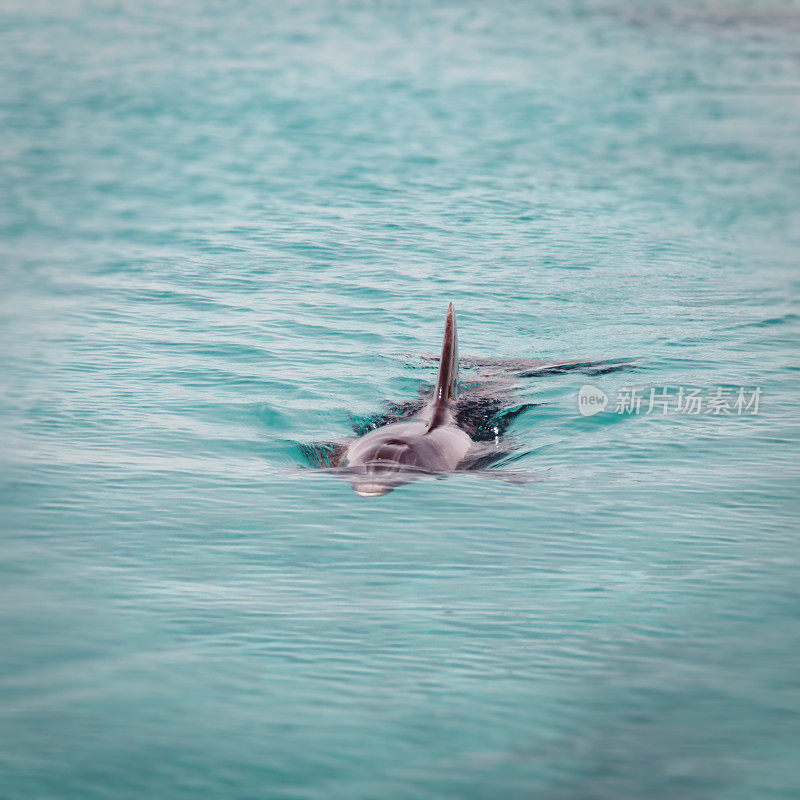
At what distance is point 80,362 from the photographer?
1583 cm

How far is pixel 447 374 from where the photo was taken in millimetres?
13594

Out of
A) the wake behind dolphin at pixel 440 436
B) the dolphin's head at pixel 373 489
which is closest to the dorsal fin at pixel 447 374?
the wake behind dolphin at pixel 440 436

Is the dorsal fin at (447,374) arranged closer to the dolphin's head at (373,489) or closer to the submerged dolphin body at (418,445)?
the submerged dolphin body at (418,445)

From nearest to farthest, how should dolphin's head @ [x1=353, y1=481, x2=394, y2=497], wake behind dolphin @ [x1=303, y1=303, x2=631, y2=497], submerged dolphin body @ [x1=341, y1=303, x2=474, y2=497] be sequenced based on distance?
dolphin's head @ [x1=353, y1=481, x2=394, y2=497], submerged dolphin body @ [x1=341, y1=303, x2=474, y2=497], wake behind dolphin @ [x1=303, y1=303, x2=631, y2=497]

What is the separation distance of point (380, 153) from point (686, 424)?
63.8 feet

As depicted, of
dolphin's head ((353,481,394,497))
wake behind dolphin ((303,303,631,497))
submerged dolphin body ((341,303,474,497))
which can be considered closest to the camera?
dolphin's head ((353,481,394,497))

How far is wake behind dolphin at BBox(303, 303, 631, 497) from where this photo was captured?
11820 millimetres

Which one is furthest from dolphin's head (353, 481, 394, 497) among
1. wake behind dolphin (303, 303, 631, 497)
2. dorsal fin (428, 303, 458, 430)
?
dorsal fin (428, 303, 458, 430)

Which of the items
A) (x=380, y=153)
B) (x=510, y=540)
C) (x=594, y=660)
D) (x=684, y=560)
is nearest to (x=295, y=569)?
(x=510, y=540)

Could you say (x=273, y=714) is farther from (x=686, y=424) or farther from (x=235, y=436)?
(x=686, y=424)

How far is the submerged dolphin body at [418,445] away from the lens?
11648 mm

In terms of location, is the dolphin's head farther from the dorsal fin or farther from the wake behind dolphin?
the dorsal fin

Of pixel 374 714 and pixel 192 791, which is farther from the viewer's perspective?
pixel 374 714

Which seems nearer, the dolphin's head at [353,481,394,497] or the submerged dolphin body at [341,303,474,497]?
the dolphin's head at [353,481,394,497]
